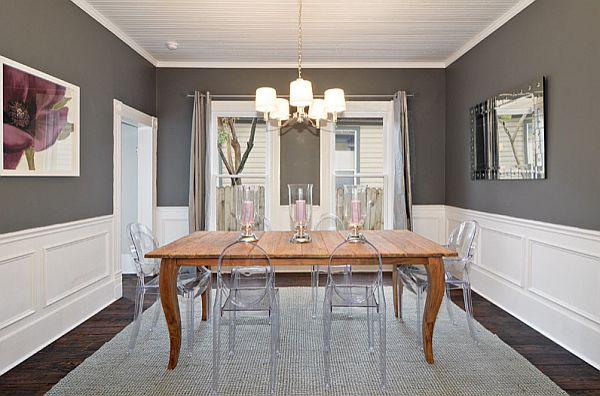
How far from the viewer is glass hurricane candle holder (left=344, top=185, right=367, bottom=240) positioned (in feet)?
10.6

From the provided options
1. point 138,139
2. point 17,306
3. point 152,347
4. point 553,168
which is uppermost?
point 138,139

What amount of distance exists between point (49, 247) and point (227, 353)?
4.89ft

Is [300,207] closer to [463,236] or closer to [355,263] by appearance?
[355,263]

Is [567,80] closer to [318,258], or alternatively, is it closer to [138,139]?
[318,258]

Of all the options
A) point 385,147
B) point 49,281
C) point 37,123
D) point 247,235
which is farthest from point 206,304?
point 385,147

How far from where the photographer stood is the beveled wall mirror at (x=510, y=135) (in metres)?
3.52

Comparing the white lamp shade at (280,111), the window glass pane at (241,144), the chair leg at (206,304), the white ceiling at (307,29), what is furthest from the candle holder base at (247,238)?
the window glass pane at (241,144)

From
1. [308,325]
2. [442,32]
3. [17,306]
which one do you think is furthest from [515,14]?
[17,306]

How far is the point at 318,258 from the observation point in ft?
9.09

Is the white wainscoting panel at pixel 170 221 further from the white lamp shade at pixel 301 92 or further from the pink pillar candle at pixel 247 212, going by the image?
the white lamp shade at pixel 301 92

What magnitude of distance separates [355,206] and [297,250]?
607mm

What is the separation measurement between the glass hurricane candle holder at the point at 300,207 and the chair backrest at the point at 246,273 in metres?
0.43

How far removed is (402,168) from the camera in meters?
5.46

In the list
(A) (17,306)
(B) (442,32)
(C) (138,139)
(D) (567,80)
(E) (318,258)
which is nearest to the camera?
(E) (318,258)
